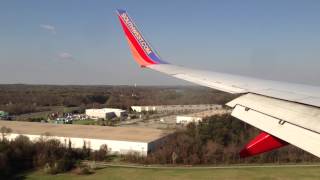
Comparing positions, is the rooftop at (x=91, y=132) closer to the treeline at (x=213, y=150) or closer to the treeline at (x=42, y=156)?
the treeline at (x=213, y=150)

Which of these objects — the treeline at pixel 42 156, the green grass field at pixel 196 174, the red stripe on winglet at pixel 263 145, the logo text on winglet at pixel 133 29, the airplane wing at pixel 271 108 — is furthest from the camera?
the treeline at pixel 42 156

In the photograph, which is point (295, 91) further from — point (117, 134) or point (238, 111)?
point (117, 134)

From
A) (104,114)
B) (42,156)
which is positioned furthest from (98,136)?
(104,114)

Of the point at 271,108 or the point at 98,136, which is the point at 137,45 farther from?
the point at 98,136

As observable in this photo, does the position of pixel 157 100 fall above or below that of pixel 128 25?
above

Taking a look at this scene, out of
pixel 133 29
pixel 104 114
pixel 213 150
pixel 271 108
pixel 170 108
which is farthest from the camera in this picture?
pixel 170 108

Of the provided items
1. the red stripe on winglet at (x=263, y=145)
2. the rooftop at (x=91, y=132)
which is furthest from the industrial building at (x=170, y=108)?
the red stripe on winglet at (x=263, y=145)

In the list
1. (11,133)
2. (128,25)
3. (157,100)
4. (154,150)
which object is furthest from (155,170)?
(157,100)
